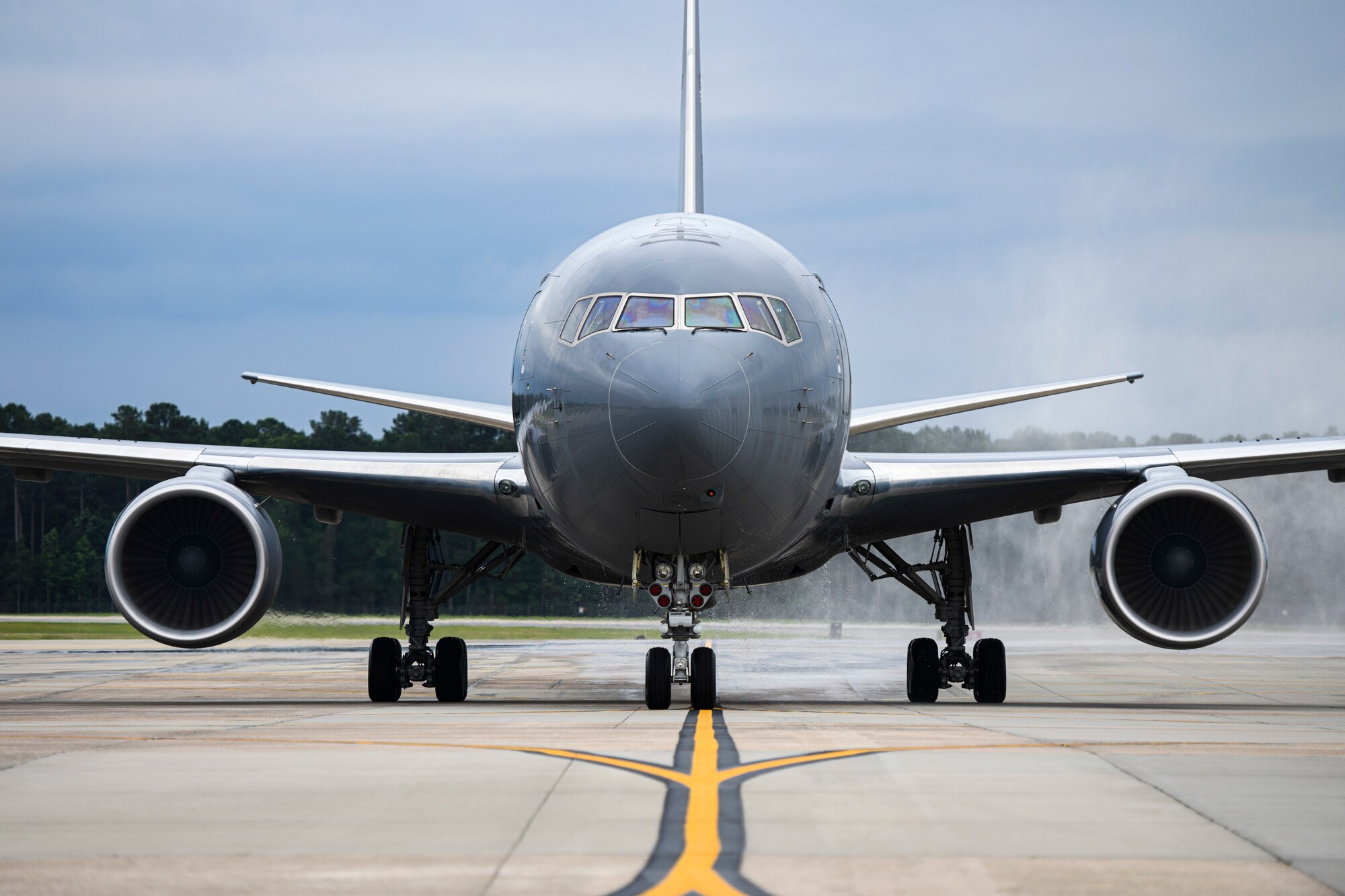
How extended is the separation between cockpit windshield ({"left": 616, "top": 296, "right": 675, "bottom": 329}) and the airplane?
2 cm

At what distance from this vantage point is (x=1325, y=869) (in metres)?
4.65

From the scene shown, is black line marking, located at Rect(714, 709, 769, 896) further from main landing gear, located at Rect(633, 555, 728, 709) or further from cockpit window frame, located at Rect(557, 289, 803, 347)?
main landing gear, located at Rect(633, 555, 728, 709)

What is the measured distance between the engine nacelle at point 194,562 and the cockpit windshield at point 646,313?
4500 millimetres

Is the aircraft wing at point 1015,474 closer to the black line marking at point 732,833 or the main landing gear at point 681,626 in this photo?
the main landing gear at point 681,626

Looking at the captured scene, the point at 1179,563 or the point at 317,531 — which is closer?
the point at 1179,563

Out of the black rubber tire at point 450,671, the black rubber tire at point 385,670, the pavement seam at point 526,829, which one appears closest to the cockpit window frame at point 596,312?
the pavement seam at point 526,829

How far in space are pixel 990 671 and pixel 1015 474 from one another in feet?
8.65

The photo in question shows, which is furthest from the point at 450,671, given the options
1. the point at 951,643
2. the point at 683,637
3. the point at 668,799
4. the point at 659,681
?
the point at 668,799

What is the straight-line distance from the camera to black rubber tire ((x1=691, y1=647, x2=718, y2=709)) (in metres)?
12.0

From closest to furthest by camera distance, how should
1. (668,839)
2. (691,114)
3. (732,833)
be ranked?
(668,839) < (732,833) < (691,114)

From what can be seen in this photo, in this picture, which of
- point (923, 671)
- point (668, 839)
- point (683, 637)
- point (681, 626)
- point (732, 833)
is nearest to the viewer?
point (668, 839)

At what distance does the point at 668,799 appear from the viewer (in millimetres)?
6211

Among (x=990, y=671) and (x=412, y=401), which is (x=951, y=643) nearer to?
(x=990, y=671)

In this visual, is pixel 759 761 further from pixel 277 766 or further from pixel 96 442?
pixel 96 442
